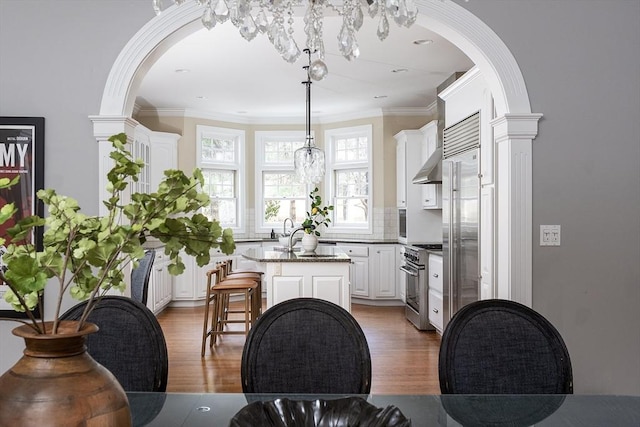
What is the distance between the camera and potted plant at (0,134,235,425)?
0.93m

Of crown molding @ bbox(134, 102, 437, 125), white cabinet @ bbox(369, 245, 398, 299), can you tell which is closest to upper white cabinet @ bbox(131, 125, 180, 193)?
crown molding @ bbox(134, 102, 437, 125)

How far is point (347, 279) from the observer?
4770mm

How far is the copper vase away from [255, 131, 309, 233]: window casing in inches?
→ 307

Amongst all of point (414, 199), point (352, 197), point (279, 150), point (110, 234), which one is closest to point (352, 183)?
point (352, 197)

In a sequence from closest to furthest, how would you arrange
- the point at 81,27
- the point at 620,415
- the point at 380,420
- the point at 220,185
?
the point at 380,420 → the point at 620,415 → the point at 81,27 → the point at 220,185

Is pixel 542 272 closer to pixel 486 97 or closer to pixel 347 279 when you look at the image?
pixel 486 97

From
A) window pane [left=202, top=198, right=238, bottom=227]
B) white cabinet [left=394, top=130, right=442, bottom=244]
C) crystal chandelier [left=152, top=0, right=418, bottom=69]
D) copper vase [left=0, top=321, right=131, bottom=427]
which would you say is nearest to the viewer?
copper vase [left=0, top=321, right=131, bottom=427]

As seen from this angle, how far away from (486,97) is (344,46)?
2.78m

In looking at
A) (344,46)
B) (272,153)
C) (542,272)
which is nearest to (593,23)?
(542,272)

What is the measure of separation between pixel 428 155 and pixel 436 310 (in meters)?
2.20

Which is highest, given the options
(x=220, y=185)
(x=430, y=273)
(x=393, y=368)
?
(x=220, y=185)

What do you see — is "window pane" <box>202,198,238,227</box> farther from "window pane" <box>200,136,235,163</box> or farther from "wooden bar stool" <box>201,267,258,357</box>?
"wooden bar stool" <box>201,267,258,357</box>

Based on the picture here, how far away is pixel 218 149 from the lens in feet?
27.8

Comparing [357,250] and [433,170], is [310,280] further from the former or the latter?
[357,250]
